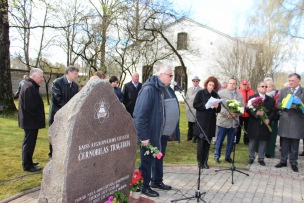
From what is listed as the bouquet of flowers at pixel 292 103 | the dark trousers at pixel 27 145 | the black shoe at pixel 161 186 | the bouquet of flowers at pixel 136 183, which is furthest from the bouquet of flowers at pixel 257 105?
the dark trousers at pixel 27 145

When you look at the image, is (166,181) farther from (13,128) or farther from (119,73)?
(119,73)

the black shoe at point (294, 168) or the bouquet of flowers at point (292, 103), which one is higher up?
the bouquet of flowers at point (292, 103)

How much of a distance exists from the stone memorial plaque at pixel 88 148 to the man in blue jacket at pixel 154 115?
0.47 metres

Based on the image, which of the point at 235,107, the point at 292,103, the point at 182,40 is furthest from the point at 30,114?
the point at 182,40

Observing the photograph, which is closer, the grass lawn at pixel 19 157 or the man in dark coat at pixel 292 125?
the grass lawn at pixel 19 157

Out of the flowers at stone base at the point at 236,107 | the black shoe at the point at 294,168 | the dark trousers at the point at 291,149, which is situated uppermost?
the flowers at stone base at the point at 236,107

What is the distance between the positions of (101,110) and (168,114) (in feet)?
4.56

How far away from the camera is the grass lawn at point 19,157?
4.61m

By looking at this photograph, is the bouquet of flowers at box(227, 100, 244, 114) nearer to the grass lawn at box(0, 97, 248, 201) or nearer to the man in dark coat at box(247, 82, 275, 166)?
the man in dark coat at box(247, 82, 275, 166)

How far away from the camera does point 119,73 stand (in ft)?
70.8

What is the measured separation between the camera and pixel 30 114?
5.10m

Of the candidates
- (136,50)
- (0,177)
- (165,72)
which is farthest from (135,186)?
(136,50)

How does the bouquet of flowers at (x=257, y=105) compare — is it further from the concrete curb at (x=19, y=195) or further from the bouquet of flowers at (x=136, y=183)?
the concrete curb at (x=19, y=195)

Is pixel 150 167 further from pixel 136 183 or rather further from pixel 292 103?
pixel 292 103
